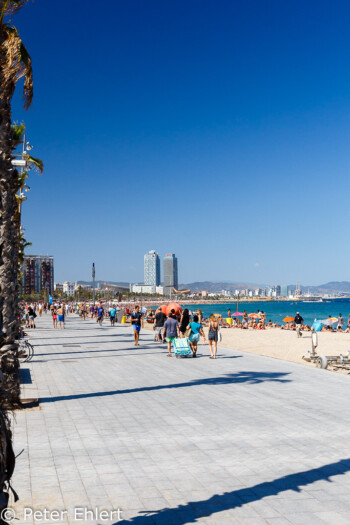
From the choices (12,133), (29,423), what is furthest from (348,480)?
(12,133)

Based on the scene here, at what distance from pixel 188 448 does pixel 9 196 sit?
191 inches

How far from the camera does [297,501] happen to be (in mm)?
4891

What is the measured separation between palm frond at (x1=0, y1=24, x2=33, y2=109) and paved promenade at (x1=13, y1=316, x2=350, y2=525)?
570 cm

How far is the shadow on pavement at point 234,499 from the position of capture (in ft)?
14.7

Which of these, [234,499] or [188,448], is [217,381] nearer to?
[188,448]

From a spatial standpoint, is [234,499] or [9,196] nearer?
[234,499]

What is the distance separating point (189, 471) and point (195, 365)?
933 centimetres

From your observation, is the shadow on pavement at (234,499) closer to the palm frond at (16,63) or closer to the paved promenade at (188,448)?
the paved promenade at (188,448)

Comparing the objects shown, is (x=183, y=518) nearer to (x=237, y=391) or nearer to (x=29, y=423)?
(x=29, y=423)

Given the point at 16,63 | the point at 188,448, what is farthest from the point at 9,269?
the point at 188,448

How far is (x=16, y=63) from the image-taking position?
9.10 metres

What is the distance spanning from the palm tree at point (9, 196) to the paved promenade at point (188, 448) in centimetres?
100

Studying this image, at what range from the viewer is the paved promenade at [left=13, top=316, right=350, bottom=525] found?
4.75 m

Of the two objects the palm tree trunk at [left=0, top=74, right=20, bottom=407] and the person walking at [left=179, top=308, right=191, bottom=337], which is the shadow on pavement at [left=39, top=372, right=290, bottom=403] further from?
the person walking at [left=179, top=308, right=191, bottom=337]
